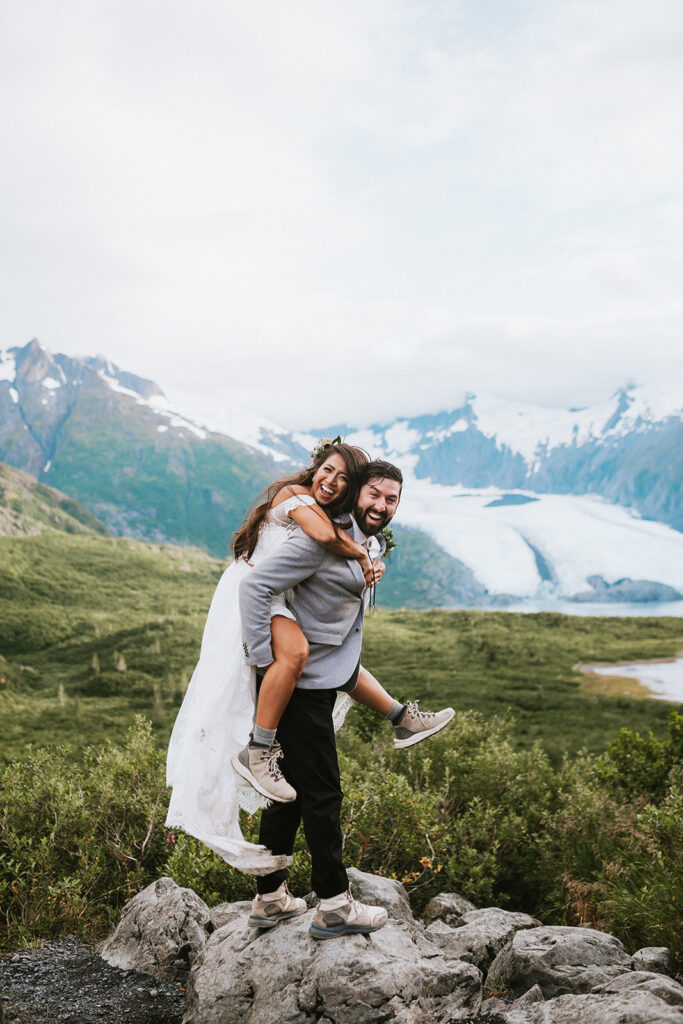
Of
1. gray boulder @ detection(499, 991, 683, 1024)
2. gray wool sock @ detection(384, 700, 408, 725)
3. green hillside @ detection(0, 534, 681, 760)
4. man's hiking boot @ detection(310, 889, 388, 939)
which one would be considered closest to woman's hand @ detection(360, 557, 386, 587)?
gray wool sock @ detection(384, 700, 408, 725)

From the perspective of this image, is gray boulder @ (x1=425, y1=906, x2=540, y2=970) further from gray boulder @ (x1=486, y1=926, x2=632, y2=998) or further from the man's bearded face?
the man's bearded face

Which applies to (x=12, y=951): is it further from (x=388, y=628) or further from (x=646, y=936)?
(x=388, y=628)

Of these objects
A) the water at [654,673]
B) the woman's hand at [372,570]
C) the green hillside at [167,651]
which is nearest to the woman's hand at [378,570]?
the woman's hand at [372,570]

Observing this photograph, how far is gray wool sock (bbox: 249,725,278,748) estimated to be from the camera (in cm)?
405

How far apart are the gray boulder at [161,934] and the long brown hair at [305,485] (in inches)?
133

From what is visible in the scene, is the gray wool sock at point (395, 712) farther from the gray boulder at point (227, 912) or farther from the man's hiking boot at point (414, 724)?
the gray boulder at point (227, 912)

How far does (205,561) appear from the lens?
469 feet

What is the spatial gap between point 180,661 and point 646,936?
78.7m

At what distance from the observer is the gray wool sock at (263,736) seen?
4.05 meters

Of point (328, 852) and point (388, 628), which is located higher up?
point (328, 852)

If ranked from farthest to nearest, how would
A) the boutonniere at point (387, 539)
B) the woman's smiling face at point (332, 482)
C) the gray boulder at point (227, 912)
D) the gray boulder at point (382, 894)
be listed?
1. the gray boulder at point (227, 912)
2. the gray boulder at point (382, 894)
3. the boutonniere at point (387, 539)
4. the woman's smiling face at point (332, 482)

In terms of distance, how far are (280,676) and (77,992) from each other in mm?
3243

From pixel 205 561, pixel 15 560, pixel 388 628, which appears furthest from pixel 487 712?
pixel 205 561

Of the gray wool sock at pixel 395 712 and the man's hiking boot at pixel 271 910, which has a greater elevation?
the gray wool sock at pixel 395 712
